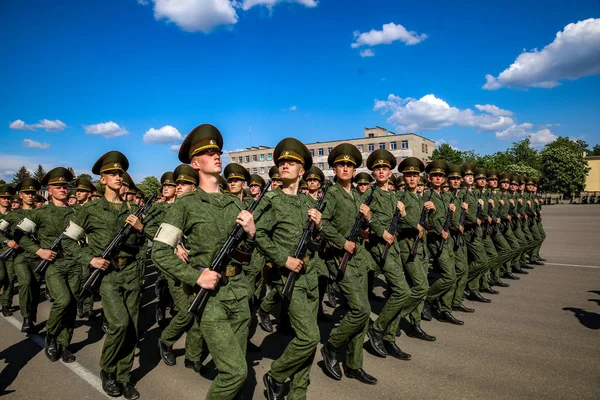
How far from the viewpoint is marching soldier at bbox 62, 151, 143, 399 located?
3998mm

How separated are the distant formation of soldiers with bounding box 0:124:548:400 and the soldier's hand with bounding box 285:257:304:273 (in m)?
0.01

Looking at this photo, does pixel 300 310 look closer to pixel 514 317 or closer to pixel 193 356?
pixel 193 356

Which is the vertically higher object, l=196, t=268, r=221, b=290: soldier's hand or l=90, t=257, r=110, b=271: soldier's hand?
l=196, t=268, r=221, b=290: soldier's hand

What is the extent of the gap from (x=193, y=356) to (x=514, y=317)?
17.2ft

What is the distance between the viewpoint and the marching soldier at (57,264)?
16.6 ft

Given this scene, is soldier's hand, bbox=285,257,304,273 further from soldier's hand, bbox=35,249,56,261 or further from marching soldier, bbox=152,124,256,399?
→ soldier's hand, bbox=35,249,56,261

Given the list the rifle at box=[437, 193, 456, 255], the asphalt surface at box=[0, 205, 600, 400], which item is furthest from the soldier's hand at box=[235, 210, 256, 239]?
the rifle at box=[437, 193, 456, 255]

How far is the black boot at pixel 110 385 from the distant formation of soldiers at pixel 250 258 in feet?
0.04

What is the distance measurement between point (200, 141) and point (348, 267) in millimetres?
2265

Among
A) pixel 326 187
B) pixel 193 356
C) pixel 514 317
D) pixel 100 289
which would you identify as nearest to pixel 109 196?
pixel 100 289

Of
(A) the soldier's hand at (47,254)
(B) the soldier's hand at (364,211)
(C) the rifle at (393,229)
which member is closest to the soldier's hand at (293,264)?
(B) the soldier's hand at (364,211)

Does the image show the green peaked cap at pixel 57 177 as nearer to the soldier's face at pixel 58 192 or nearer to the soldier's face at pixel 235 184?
the soldier's face at pixel 58 192

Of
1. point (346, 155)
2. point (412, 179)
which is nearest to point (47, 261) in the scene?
point (346, 155)

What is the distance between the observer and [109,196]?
4832 mm
